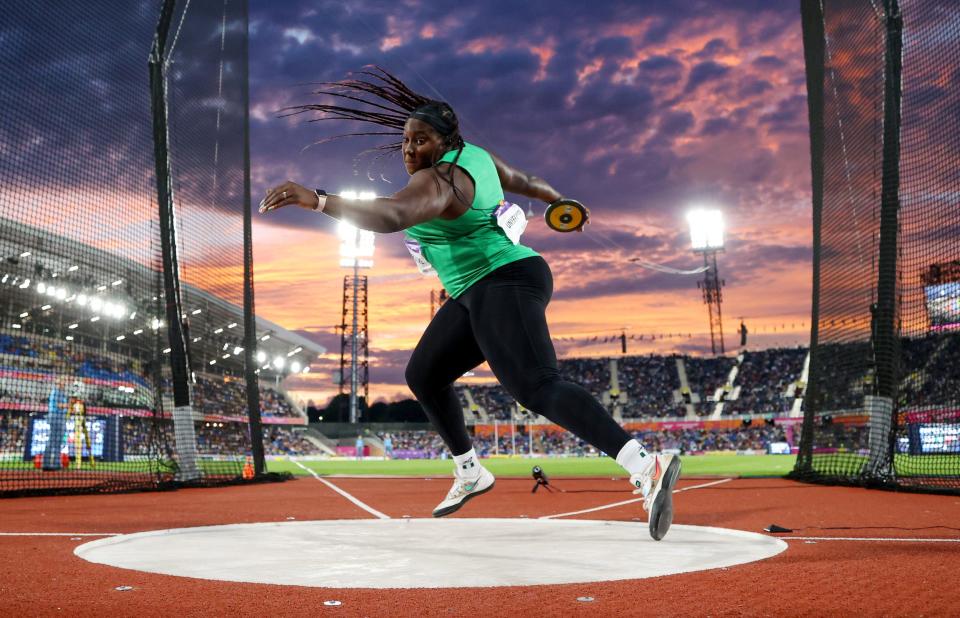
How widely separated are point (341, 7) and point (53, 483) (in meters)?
16.7

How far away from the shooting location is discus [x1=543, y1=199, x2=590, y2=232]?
385 cm

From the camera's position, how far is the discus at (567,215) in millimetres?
3848

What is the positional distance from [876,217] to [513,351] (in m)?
8.24

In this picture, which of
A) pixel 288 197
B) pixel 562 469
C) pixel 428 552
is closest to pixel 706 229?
pixel 562 469

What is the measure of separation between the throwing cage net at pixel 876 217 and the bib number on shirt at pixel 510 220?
7.23 meters

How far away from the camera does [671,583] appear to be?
111 inches

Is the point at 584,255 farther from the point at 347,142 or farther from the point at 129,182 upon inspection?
the point at 129,182

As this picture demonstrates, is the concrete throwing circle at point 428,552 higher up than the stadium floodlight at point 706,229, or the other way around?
the stadium floodlight at point 706,229

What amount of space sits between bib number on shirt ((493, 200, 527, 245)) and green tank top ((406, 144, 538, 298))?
0.07 ft

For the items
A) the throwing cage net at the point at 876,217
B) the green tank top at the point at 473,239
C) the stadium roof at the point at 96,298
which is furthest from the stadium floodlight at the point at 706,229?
the green tank top at the point at 473,239

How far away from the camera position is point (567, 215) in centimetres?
388

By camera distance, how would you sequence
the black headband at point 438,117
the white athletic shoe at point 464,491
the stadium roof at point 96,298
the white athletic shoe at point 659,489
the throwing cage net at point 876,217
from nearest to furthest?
the white athletic shoe at point 659,489, the black headband at point 438,117, the white athletic shoe at point 464,491, the throwing cage net at point 876,217, the stadium roof at point 96,298

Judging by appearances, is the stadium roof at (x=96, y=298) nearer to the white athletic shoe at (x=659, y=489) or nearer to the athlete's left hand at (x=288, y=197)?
the athlete's left hand at (x=288, y=197)

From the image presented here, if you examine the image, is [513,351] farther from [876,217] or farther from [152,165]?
[152,165]
